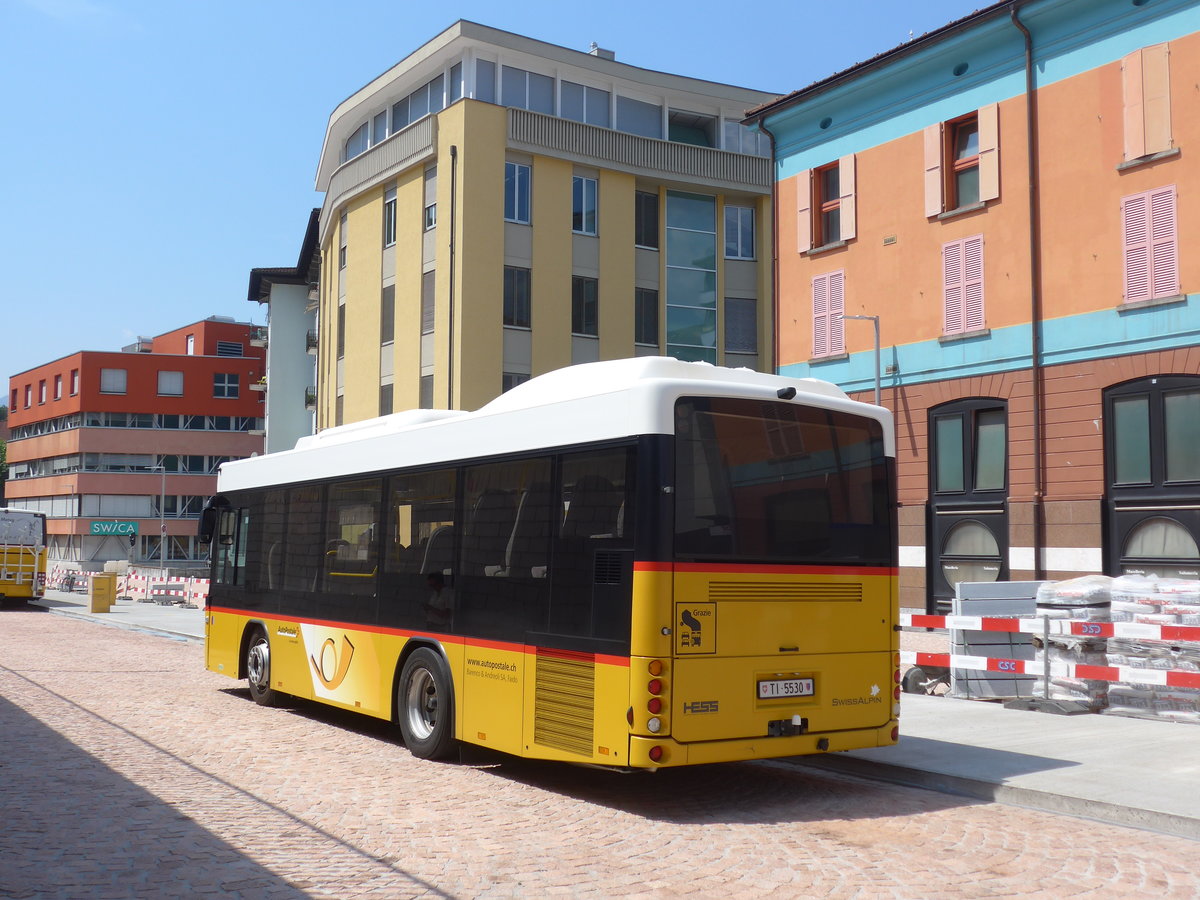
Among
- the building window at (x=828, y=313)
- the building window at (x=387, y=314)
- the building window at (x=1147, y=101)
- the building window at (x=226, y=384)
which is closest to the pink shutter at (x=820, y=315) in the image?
the building window at (x=828, y=313)

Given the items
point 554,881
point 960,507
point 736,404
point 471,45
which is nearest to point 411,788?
point 554,881

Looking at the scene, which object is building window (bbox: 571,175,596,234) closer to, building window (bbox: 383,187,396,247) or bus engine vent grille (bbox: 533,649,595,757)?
building window (bbox: 383,187,396,247)

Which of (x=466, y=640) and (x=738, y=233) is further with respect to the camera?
(x=738, y=233)

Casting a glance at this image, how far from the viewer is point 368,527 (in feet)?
36.7

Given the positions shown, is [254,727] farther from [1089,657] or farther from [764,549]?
[1089,657]

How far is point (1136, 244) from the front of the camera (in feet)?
69.6

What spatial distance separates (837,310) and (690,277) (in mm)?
15236

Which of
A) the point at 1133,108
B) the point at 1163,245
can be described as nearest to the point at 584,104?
the point at 1133,108

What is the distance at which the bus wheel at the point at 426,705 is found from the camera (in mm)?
9711

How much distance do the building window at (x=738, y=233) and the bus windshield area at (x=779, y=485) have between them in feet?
113

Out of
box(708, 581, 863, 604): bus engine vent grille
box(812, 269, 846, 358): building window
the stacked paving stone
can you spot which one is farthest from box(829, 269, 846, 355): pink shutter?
box(708, 581, 863, 604): bus engine vent grille

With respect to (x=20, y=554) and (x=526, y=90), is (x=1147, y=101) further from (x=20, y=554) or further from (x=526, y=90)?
(x=20, y=554)

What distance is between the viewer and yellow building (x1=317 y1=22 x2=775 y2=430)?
37.3m

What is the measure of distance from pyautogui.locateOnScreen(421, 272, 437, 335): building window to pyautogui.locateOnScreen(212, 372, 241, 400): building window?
5523 cm
